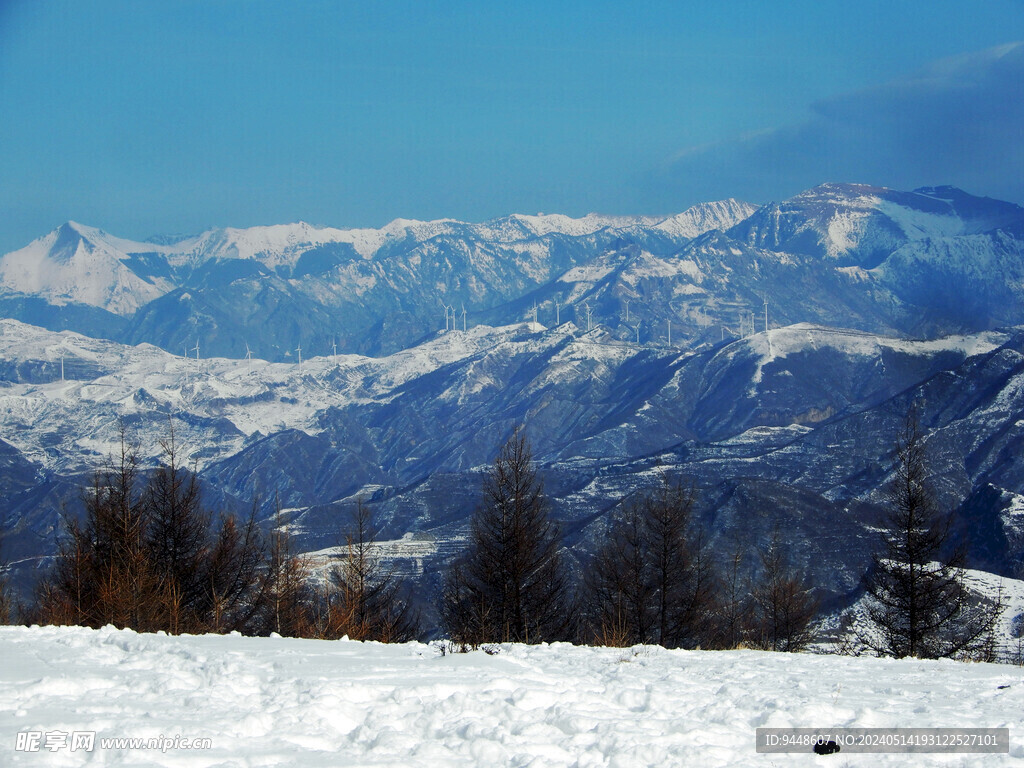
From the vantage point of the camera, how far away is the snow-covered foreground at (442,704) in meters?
16.2

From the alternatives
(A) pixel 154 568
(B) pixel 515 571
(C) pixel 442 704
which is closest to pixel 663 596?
(B) pixel 515 571

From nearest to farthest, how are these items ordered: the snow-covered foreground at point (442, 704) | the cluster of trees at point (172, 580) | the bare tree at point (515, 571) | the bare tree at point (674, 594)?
the snow-covered foreground at point (442, 704)
the cluster of trees at point (172, 580)
the bare tree at point (515, 571)
the bare tree at point (674, 594)

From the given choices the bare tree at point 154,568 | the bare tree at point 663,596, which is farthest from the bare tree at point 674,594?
the bare tree at point 154,568

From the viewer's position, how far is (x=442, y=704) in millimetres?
18797

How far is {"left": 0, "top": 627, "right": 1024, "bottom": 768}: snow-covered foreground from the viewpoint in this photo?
1616 centimetres

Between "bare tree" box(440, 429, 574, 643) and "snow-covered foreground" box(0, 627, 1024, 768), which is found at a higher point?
"bare tree" box(440, 429, 574, 643)

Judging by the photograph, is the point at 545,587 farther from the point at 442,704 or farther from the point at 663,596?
the point at 442,704

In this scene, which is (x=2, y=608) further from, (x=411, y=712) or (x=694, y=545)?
(x=694, y=545)

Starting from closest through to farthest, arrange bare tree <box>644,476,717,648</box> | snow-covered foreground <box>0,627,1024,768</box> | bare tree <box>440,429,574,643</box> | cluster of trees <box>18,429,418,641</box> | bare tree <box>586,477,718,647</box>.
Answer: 1. snow-covered foreground <box>0,627,1024,768</box>
2. cluster of trees <box>18,429,418,641</box>
3. bare tree <box>440,429,574,643</box>
4. bare tree <box>586,477,718,647</box>
5. bare tree <box>644,476,717,648</box>

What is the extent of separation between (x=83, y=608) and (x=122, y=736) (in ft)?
88.5

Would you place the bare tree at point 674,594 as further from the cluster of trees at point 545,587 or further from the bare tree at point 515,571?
the bare tree at point 515,571

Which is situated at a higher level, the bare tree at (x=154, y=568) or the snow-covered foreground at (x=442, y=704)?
the bare tree at (x=154, y=568)

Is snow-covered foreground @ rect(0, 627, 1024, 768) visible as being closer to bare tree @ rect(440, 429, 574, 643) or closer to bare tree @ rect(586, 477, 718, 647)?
bare tree @ rect(440, 429, 574, 643)

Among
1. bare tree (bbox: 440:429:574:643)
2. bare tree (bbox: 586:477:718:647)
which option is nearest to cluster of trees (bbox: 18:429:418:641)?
bare tree (bbox: 440:429:574:643)
